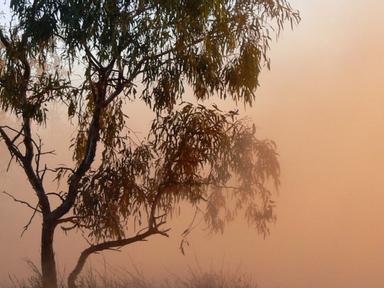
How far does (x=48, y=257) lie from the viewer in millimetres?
7562

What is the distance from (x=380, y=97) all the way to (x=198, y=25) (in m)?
8.41

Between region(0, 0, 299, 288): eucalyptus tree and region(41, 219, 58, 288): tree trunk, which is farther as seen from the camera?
region(41, 219, 58, 288): tree trunk

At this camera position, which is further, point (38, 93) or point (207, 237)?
point (207, 237)

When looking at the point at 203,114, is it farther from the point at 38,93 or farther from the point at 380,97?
the point at 380,97

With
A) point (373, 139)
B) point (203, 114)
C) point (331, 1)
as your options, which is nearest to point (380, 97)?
point (373, 139)

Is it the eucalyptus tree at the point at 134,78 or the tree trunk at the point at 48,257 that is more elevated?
the eucalyptus tree at the point at 134,78

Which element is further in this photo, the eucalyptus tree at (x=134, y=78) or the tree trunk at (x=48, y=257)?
the tree trunk at (x=48, y=257)

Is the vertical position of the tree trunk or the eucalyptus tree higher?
the eucalyptus tree

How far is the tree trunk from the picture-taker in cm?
749

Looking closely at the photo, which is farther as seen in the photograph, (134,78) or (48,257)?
(48,257)

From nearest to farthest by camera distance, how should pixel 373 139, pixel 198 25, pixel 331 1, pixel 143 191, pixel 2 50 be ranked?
pixel 198 25
pixel 143 191
pixel 2 50
pixel 373 139
pixel 331 1

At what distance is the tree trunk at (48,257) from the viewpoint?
749 cm

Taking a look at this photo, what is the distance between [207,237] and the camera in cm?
1430

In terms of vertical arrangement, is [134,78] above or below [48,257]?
above
